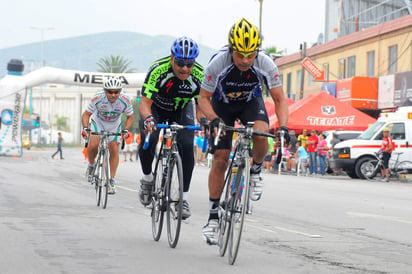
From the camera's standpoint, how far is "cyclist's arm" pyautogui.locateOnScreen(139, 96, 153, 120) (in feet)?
27.3

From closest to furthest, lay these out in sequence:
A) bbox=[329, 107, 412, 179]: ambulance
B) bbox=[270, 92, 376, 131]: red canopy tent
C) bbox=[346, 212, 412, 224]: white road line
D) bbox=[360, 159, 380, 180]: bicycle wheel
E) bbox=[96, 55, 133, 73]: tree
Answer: bbox=[346, 212, 412, 224]: white road line
bbox=[329, 107, 412, 179]: ambulance
bbox=[360, 159, 380, 180]: bicycle wheel
bbox=[270, 92, 376, 131]: red canopy tent
bbox=[96, 55, 133, 73]: tree

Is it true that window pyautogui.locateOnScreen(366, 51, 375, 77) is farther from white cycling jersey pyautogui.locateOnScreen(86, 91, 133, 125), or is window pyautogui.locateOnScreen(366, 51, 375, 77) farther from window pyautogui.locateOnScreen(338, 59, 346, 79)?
white cycling jersey pyautogui.locateOnScreen(86, 91, 133, 125)

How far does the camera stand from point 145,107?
27.8ft

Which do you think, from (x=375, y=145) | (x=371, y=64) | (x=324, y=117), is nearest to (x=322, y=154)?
(x=324, y=117)

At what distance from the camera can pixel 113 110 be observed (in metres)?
12.9

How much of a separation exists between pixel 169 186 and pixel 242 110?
106 centimetres

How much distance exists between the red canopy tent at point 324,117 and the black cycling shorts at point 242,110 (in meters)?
24.8

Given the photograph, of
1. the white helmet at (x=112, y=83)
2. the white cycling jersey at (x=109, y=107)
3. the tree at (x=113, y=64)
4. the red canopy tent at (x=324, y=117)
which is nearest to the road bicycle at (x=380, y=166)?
the red canopy tent at (x=324, y=117)

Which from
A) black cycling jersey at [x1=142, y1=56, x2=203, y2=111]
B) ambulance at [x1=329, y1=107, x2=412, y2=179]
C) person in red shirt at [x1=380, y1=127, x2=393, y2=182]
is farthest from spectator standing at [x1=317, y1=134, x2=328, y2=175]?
black cycling jersey at [x1=142, y1=56, x2=203, y2=111]

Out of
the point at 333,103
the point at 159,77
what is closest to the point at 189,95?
the point at 159,77

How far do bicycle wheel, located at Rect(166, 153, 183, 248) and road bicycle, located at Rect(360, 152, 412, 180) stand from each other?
1971 cm

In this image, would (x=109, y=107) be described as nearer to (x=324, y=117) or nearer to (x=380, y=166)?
(x=380, y=166)

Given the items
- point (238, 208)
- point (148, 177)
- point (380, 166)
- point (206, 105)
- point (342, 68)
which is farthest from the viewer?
point (342, 68)

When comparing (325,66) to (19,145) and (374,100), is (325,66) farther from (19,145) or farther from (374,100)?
(19,145)
